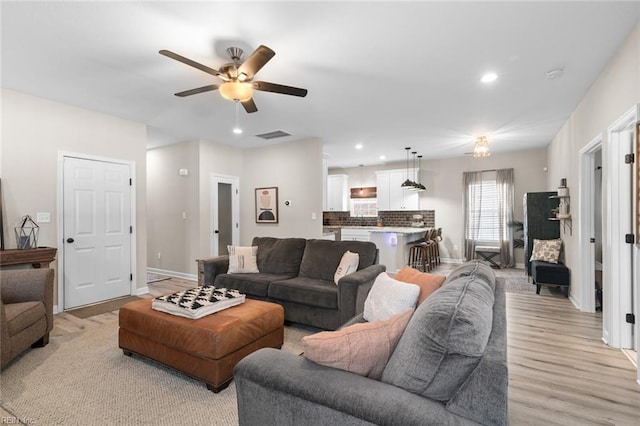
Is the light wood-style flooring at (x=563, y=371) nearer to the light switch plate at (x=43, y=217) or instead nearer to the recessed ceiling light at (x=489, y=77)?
the light switch plate at (x=43, y=217)

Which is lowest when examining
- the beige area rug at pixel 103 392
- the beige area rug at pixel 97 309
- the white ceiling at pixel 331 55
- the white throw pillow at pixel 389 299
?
the beige area rug at pixel 103 392

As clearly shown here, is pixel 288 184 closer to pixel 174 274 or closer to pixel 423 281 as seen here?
pixel 174 274

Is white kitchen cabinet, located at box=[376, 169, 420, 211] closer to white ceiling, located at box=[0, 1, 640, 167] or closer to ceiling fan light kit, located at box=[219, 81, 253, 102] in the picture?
white ceiling, located at box=[0, 1, 640, 167]

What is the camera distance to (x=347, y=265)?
11.4ft

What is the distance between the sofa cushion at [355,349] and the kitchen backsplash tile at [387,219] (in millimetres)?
6483

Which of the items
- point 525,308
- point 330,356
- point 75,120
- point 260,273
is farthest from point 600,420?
point 75,120

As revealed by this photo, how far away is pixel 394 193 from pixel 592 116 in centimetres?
522

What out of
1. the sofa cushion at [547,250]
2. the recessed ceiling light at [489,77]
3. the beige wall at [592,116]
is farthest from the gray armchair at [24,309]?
the sofa cushion at [547,250]

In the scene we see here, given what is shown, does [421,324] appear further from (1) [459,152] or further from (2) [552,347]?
(1) [459,152]

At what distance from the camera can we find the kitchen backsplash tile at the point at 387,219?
8.36m

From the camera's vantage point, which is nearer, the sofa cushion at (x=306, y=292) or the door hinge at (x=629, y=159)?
the door hinge at (x=629, y=159)

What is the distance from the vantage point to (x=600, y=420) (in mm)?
1938

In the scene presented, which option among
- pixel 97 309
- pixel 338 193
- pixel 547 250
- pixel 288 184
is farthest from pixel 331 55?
pixel 338 193

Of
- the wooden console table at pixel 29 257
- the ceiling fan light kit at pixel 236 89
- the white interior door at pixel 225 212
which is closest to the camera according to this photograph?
the ceiling fan light kit at pixel 236 89
